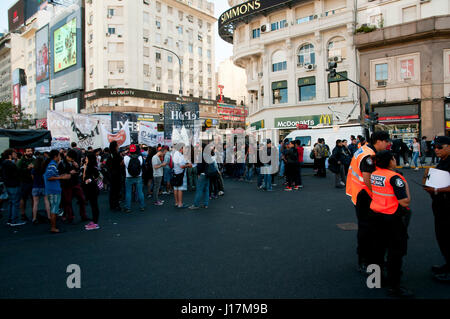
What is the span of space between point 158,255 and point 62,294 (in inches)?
56.2

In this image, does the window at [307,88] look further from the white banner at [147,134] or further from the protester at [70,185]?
the protester at [70,185]

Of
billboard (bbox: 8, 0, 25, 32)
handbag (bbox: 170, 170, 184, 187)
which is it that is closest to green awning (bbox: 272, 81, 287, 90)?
handbag (bbox: 170, 170, 184, 187)

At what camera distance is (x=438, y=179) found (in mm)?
3557

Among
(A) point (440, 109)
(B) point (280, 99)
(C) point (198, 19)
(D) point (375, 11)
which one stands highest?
(C) point (198, 19)

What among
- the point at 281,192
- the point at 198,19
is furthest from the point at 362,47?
the point at 198,19

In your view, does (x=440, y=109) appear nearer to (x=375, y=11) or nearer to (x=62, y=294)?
(x=375, y=11)

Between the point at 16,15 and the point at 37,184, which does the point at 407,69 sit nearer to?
the point at 37,184

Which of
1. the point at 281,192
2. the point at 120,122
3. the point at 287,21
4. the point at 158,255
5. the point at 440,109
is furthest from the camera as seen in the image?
the point at 287,21

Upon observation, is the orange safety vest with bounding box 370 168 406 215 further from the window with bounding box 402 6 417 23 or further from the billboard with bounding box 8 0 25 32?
the billboard with bounding box 8 0 25 32

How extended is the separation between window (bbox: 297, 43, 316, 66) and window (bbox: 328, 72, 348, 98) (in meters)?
2.69


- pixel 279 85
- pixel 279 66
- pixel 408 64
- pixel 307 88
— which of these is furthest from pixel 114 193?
pixel 279 66

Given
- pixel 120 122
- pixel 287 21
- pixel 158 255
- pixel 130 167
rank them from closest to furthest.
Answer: pixel 158 255 < pixel 130 167 < pixel 120 122 < pixel 287 21

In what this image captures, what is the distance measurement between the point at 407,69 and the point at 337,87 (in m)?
5.78

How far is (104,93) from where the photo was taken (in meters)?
44.0
